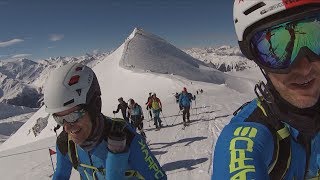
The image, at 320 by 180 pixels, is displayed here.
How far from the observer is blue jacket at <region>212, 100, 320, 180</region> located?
2.03 meters

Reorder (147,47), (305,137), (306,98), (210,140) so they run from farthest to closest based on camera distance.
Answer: (147,47) < (210,140) < (305,137) < (306,98)

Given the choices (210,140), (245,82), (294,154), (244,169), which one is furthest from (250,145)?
(245,82)

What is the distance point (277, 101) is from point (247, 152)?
461 millimetres

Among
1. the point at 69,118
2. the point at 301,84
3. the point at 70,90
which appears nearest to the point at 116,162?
the point at 69,118

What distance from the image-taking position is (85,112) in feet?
15.1

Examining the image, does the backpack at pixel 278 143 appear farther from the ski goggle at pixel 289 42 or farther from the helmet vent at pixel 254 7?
the helmet vent at pixel 254 7

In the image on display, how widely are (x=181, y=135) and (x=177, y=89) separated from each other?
4599cm

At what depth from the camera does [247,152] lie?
2.08 meters

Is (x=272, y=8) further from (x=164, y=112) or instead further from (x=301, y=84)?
(x=164, y=112)

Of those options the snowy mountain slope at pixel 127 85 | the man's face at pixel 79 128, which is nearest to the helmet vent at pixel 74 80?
the man's face at pixel 79 128

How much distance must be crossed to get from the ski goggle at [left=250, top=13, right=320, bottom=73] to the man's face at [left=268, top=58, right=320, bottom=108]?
4 cm

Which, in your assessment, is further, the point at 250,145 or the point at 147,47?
the point at 147,47

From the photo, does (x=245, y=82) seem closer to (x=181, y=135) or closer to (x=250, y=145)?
(x=181, y=135)

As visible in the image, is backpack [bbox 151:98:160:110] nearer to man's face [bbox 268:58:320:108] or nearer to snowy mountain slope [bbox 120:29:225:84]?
man's face [bbox 268:58:320:108]
